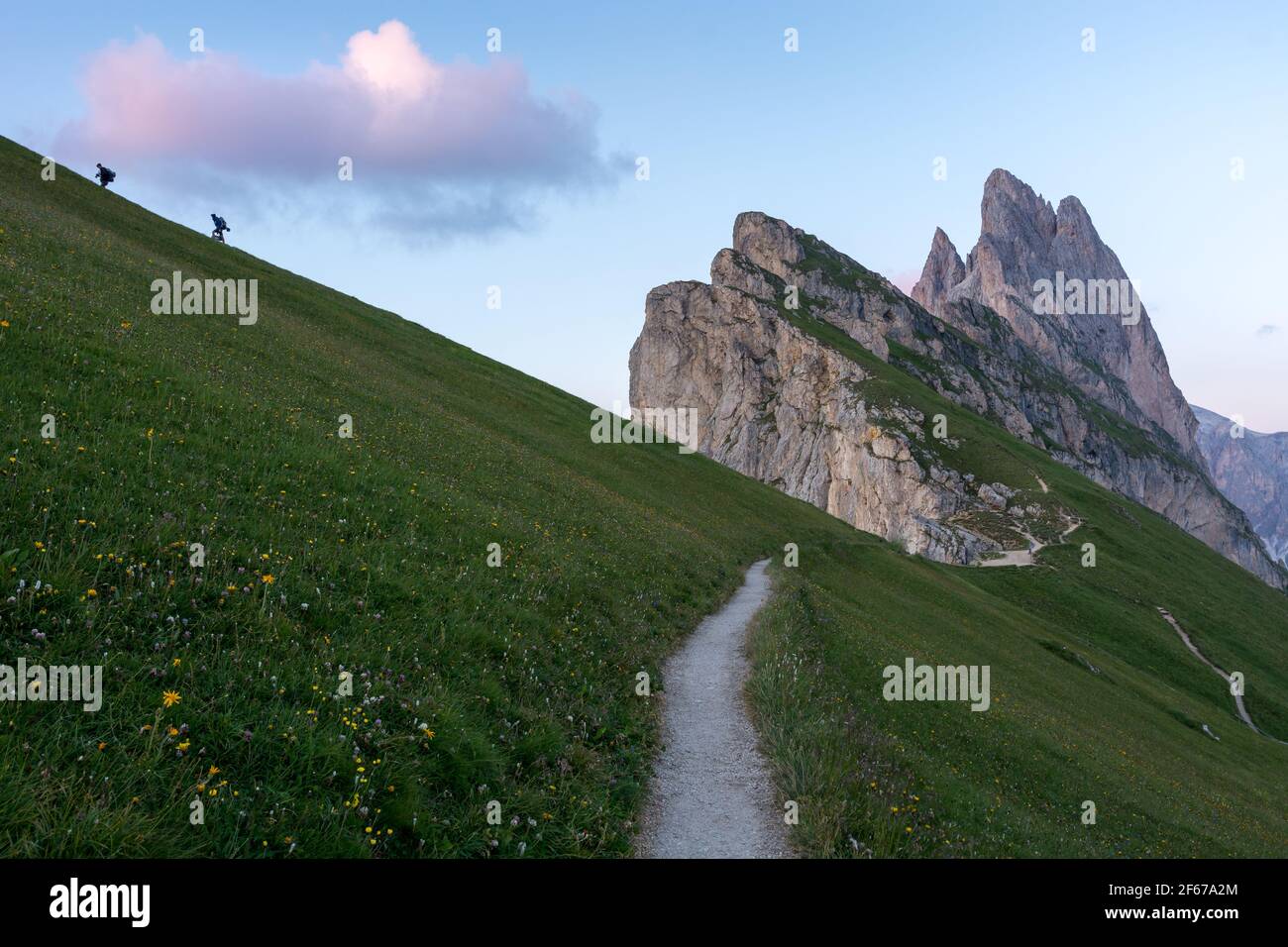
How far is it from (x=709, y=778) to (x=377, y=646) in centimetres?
566

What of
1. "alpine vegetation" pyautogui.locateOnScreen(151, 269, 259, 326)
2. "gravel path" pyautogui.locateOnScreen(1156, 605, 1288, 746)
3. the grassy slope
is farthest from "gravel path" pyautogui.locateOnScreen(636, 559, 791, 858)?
"gravel path" pyautogui.locateOnScreen(1156, 605, 1288, 746)

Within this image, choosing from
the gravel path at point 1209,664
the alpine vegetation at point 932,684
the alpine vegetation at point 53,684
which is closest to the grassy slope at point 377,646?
the alpine vegetation at point 53,684

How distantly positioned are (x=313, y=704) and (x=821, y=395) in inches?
6998

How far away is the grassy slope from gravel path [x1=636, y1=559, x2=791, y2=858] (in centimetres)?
48

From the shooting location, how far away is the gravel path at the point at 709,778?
8781mm

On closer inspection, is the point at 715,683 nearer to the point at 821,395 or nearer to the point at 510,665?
the point at 510,665

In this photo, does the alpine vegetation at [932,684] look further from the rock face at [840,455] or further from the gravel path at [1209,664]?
the rock face at [840,455]

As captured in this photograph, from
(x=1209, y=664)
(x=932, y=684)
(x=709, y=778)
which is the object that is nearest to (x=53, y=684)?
(x=709, y=778)

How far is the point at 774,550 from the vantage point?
47344mm

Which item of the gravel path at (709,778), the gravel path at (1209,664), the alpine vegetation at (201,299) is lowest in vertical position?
the gravel path at (1209,664)

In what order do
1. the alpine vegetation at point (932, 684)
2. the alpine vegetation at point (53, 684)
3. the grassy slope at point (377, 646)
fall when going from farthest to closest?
the alpine vegetation at point (932, 684) < the grassy slope at point (377, 646) < the alpine vegetation at point (53, 684)

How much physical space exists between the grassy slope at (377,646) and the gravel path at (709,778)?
48 cm
